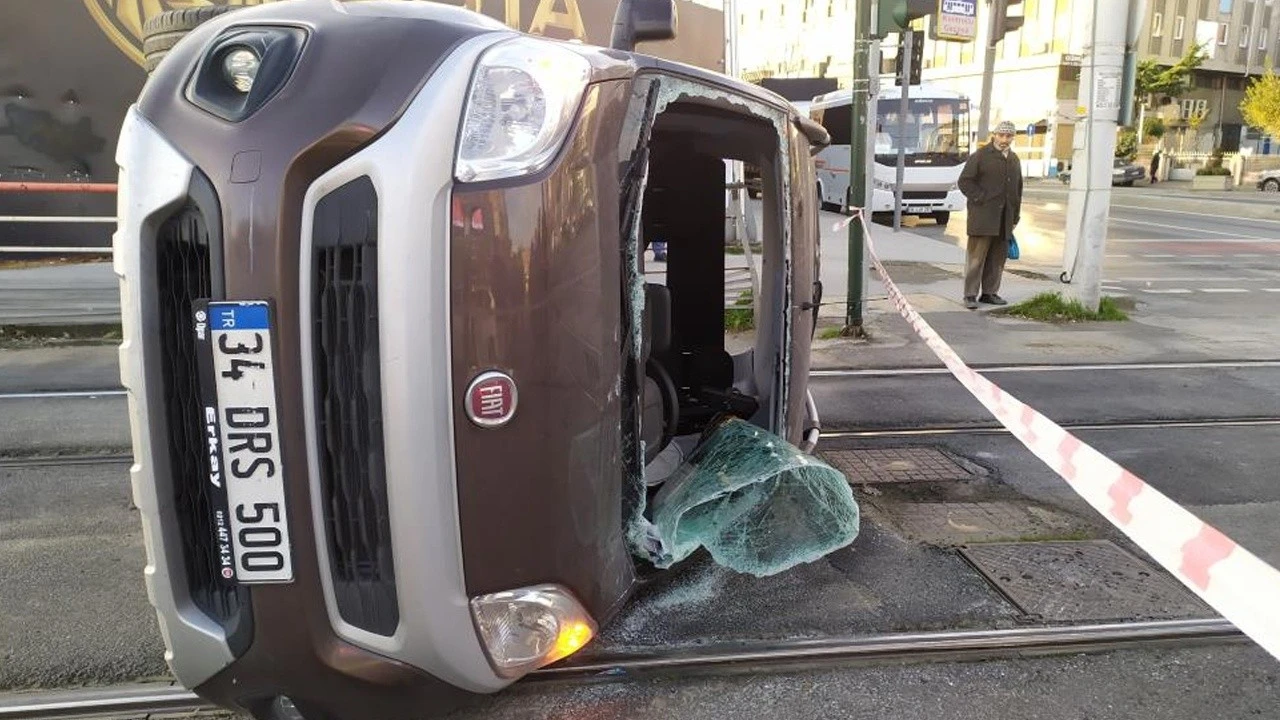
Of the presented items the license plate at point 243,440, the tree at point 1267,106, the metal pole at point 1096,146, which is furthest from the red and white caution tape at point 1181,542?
the tree at point 1267,106

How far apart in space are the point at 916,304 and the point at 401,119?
905 cm

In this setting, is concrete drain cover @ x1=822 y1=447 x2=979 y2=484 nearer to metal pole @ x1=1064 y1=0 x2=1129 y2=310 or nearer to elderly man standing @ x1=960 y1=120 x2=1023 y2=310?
metal pole @ x1=1064 y1=0 x2=1129 y2=310

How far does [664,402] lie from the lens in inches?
144

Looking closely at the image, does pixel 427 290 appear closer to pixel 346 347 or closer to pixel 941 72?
pixel 346 347

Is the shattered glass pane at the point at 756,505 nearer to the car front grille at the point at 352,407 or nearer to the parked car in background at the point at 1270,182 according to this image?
the car front grille at the point at 352,407

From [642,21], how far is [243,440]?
66.4 inches

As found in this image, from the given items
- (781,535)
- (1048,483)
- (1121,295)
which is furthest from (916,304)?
(781,535)

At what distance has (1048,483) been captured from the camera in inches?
174

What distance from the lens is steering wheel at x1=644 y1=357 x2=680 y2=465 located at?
357 cm

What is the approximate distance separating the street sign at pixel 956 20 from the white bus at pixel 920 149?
9662 millimetres

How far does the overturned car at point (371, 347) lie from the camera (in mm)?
1763

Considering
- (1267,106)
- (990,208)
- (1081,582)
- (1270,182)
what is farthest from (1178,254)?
(1267,106)

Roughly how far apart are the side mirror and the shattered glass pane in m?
1.51

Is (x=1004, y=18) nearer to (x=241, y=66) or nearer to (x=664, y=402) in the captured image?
(x=664, y=402)
